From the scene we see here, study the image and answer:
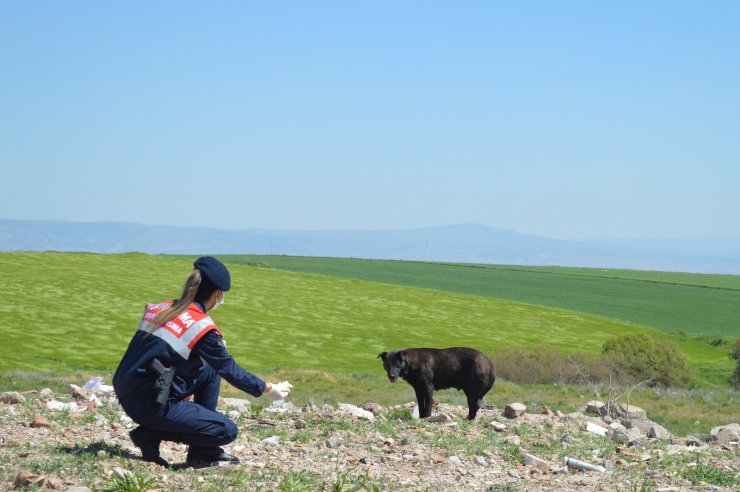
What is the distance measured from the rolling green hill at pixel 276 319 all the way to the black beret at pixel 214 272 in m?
23.5

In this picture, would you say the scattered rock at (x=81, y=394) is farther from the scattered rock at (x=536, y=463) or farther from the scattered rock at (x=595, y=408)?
the scattered rock at (x=595, y=408)

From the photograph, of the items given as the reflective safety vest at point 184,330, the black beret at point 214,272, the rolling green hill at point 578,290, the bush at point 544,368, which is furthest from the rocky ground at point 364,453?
the rolling green hill at point 578,290

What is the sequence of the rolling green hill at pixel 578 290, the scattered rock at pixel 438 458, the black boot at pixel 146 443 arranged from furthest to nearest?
the rolling green hill at pixel 578 290 < the scattered rock at pixel 438 458 < the black boot at pixel 146 443

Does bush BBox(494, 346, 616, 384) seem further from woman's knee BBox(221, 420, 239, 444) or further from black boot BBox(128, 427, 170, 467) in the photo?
black boot BBox(128, 427, 170, 467)

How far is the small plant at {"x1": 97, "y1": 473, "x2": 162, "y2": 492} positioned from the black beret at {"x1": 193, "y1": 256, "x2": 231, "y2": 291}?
6.17 feet

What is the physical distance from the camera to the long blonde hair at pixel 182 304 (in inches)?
335

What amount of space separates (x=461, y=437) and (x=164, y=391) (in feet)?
18.0

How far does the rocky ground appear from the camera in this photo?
8.66 m

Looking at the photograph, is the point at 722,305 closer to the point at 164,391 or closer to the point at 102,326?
the point at 102,326

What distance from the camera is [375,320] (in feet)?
175

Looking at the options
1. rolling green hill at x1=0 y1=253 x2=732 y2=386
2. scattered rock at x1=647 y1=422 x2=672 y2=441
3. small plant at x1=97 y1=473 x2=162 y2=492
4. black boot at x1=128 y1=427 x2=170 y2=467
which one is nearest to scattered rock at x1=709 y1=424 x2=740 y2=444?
scattered rock at x1=647 y1=422 x2=672 y2=441

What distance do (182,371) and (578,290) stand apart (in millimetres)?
83721

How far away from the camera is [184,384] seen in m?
8.88

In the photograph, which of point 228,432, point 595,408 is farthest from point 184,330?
point 595,408
